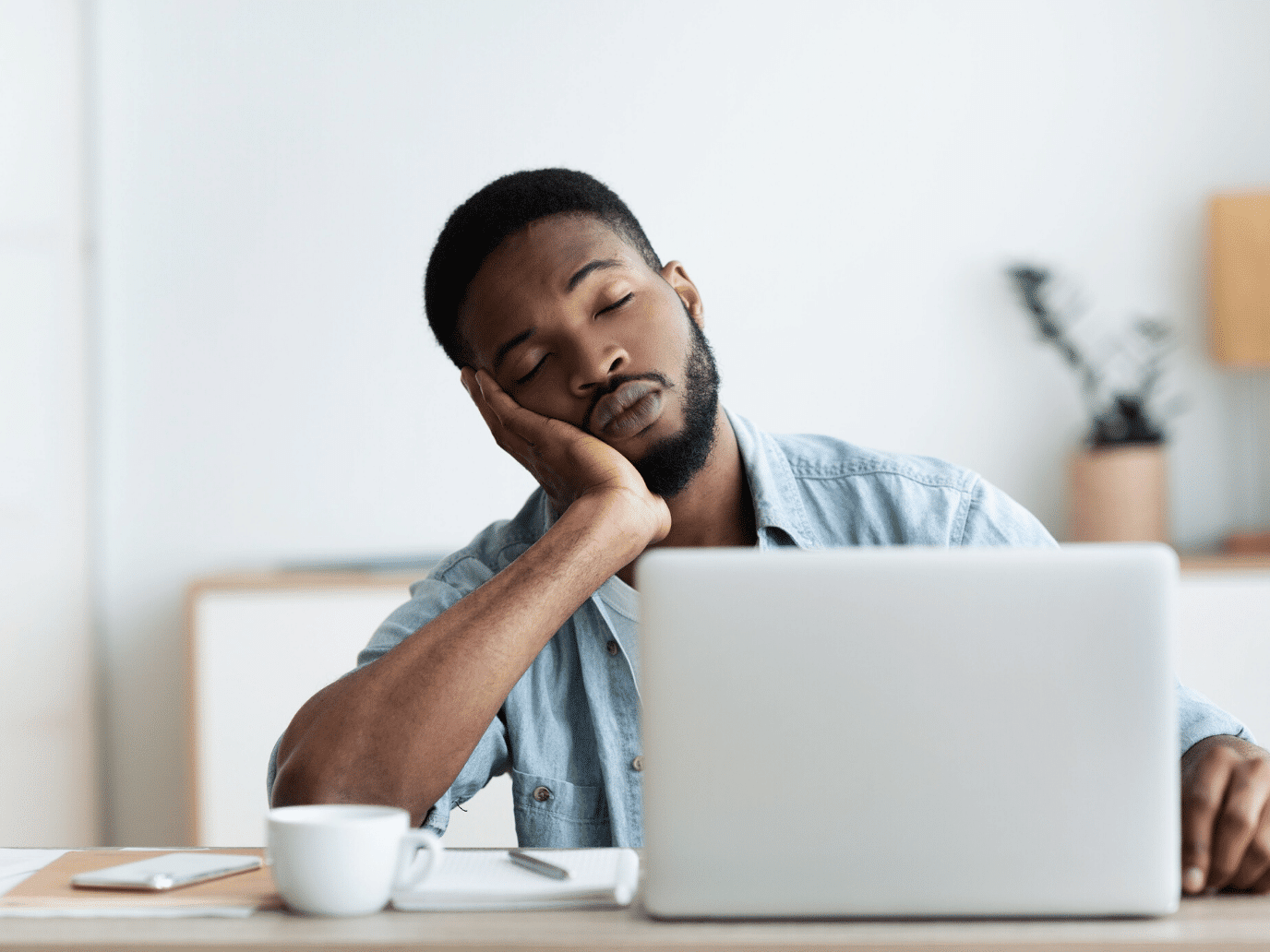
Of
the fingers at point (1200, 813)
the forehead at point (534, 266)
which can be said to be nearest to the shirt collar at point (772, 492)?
the forehead at point (534, 266)

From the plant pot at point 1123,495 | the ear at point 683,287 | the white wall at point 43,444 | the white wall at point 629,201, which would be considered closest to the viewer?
the ear at point 683,287

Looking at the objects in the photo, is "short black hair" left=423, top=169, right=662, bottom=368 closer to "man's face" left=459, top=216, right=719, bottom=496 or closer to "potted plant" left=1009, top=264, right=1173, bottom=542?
"man's face" left=459, top=216, right=719, bottom=496

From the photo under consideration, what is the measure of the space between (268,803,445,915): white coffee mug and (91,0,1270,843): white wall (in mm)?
2113

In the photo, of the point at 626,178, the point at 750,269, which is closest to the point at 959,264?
the point at 750,269

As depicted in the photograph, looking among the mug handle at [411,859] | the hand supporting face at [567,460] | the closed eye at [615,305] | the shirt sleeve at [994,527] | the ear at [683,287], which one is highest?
the ear at [683,287]

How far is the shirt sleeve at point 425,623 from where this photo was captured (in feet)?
3.91

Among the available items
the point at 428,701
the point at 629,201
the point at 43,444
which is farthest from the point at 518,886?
the point at 629,201

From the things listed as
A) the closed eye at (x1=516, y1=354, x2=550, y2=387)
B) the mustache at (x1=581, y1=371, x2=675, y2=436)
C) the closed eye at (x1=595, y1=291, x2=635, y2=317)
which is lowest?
the mustache at (x1=581, y1=371, x2=675, y2=436)

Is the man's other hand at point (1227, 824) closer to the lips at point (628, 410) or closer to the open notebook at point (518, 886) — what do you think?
the open notebook at point (518, 886)

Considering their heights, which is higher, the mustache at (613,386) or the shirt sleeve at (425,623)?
the mustache at (613,386)

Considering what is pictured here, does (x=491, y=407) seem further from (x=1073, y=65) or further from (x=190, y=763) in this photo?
(x=1073, y=65)

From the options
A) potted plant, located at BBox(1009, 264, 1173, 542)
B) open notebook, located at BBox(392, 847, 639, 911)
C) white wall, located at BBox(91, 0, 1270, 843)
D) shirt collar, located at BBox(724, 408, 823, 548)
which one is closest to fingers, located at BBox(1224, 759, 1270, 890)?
open notebook, located at BBox(392, 847, 639, 911)

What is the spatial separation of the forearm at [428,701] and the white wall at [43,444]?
1706 mm

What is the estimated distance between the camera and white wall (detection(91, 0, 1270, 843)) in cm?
286
